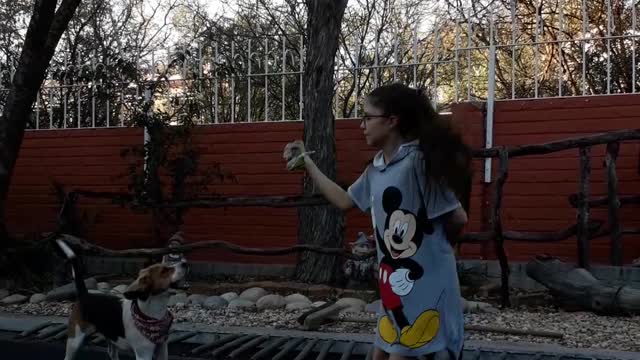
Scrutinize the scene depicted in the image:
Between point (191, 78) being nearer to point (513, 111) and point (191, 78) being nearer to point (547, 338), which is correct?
point (513, 111)

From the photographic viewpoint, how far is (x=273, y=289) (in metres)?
8.11

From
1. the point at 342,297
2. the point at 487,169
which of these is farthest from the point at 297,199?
the point at 487,169

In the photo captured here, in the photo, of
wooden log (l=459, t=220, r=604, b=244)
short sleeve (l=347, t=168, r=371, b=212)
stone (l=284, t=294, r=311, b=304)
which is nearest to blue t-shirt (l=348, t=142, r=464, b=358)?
short sleeve (l=347, t=168, r=371, b=212)

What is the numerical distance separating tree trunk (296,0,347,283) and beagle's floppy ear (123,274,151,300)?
3.92m

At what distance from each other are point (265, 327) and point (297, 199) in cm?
157

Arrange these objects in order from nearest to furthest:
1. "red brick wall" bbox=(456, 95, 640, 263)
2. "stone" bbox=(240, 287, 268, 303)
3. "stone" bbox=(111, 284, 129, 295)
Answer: "stone" bbox=(111, 284, 129, 295)
"stone" bbox=(240, 287, 268, 303)
"red brick wall" bbox=(456, 95, 640, 263)

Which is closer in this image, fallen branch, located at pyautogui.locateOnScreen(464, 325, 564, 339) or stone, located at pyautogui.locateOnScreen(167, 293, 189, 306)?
fallen branch, located at pyautogui.locateOnScreen(464, 325, 564, 339)

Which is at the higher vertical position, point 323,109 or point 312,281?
point 323,109

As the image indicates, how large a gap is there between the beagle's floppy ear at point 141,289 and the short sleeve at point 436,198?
2451 mm

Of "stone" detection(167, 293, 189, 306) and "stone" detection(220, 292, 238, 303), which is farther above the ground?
"stone" detection(220, 292, 238, 303)

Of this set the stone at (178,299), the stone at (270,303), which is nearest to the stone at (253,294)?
the stone at (270,303)

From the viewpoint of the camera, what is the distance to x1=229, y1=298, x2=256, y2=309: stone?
7.33m

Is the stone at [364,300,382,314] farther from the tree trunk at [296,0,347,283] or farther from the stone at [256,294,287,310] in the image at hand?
the tree trunk at [296,0,347,283]

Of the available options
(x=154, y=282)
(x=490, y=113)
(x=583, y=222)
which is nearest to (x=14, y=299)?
(x=154, y=282)
